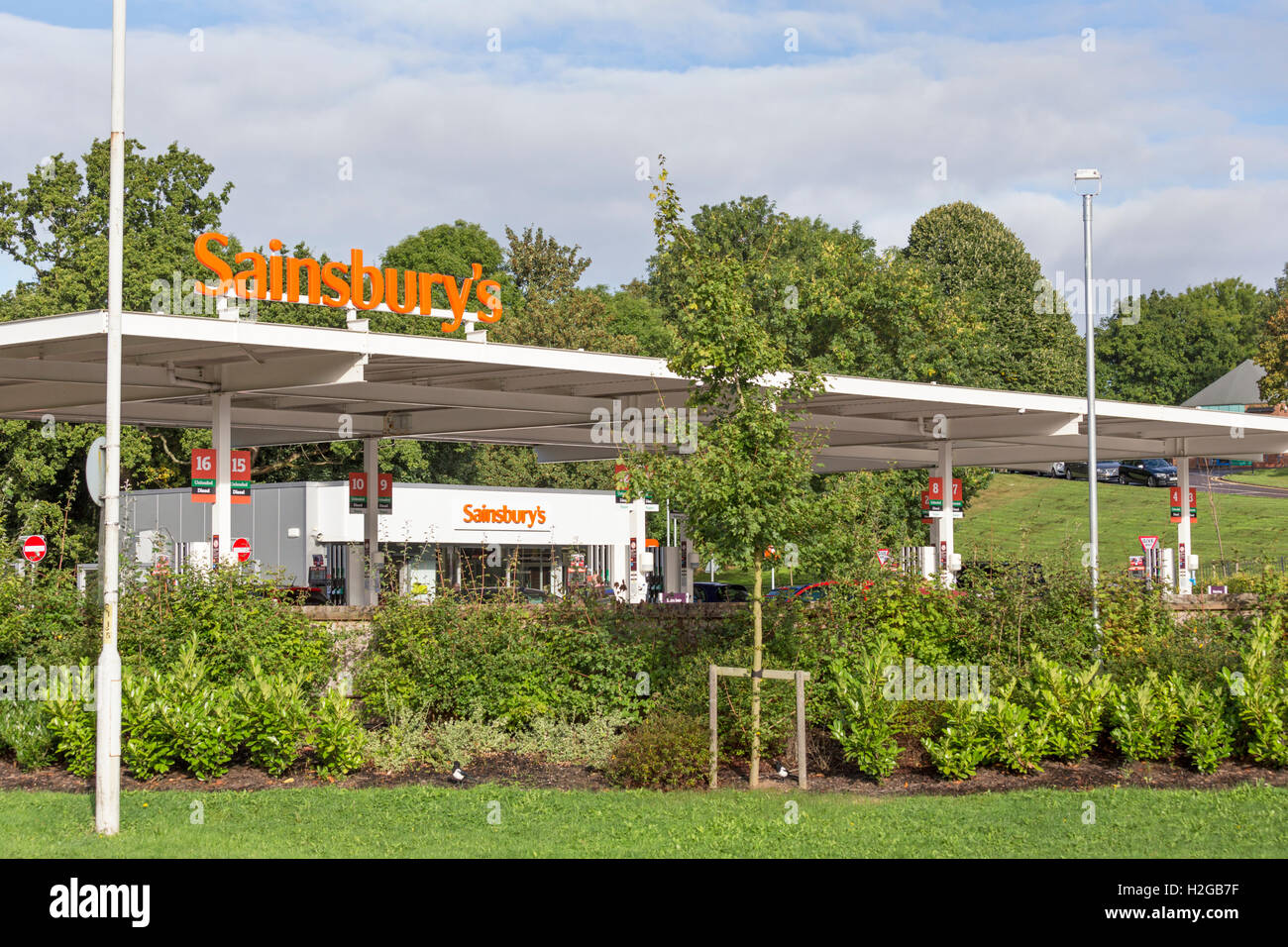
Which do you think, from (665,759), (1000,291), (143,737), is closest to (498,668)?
(665,759)

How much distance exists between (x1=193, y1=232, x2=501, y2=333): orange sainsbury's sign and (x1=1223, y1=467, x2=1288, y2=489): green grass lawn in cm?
7450

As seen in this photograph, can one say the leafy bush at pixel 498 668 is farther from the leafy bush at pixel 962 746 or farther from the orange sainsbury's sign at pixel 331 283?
the orange sainsbury's sign at pixel 331 283

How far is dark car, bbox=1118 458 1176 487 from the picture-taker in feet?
254

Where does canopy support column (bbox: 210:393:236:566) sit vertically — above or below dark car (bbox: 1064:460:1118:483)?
below

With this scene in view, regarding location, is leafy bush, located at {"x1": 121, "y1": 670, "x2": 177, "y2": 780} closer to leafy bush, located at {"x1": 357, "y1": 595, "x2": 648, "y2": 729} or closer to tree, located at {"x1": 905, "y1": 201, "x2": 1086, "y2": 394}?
leafy bush, located at {"x1": 357, "y1": 595, "x2": 648, "y2": 729}

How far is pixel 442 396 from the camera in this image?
2461 centimetres

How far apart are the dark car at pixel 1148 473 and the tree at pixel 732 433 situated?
6835cm

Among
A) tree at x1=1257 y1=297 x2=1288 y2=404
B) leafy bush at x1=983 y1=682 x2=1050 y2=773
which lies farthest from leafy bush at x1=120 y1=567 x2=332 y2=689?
tree at x1=1257 y1=297 x2=1288 y2=404

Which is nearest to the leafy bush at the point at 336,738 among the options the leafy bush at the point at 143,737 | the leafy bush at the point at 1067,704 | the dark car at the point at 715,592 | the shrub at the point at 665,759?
the leafy bush at the point at 143,737

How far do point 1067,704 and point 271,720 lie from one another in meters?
8.37

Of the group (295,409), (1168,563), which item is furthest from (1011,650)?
(1168,563)

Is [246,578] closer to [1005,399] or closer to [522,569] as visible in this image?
[1005,399]

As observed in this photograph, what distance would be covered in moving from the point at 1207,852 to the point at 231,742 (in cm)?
961

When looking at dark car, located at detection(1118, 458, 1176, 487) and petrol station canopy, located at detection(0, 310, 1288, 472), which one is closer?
petrol station canopy, located at detection(0, 310, 1288, 472)
